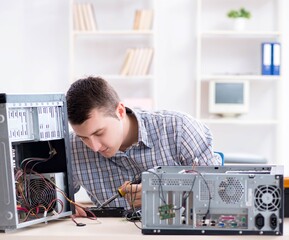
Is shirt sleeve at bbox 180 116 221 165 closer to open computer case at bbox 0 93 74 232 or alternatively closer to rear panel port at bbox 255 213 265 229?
open computer case at bbox 0 93 74 232

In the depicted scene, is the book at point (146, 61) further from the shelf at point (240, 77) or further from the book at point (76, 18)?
the book at point (76, 18)

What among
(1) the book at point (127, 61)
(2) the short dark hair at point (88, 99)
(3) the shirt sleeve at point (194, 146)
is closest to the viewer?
(2) the short dark hair at point (88, 99)

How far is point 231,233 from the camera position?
6.22 ft

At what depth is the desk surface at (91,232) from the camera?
1.88 metres

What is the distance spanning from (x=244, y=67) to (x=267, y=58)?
0.27m

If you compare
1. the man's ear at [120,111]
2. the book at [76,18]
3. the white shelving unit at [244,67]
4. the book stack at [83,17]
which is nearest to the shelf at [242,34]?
the white shelving unit at [244,67]

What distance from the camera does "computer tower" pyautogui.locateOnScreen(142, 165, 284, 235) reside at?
188 cm

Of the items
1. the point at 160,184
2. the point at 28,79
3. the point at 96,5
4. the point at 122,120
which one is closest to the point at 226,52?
the point at 96,5

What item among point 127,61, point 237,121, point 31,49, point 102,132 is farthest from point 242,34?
point 102,132

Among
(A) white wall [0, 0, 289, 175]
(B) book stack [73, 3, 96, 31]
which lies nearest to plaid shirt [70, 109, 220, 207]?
(B) book stack [73, 3, 96, 31]

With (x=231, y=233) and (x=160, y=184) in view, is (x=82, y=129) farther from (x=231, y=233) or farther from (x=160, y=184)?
(x=231, y=233)

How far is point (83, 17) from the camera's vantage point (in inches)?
220

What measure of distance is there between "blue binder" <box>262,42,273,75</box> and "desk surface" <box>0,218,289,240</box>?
3.60 meters

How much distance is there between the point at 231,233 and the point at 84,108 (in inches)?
28.7
